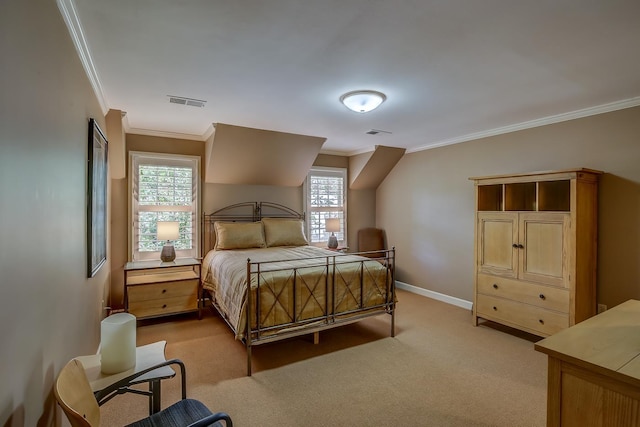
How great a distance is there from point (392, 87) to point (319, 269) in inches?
73.1

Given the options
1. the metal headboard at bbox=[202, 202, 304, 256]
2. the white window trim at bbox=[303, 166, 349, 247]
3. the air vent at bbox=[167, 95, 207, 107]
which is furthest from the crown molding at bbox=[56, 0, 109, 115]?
the white window trim at bbox=[303, 166, 349, 247]

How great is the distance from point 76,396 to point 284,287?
6.06 ft

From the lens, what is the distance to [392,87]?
9.27 feet

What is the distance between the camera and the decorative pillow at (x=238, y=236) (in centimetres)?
452

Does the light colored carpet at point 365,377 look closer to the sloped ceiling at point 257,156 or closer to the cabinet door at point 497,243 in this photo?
the cabinet door at point 497,243

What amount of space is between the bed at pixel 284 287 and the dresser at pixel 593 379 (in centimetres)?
208

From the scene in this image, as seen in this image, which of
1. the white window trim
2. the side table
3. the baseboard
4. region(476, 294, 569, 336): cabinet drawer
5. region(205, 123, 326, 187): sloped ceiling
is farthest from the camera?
the white window trim

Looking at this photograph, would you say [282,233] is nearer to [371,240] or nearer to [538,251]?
[371,240]

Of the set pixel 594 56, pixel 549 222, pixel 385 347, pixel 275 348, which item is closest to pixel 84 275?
pixel 275 348

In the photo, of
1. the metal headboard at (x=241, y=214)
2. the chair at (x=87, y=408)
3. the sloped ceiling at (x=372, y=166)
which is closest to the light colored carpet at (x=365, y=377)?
the chair at (x=87, y=408)

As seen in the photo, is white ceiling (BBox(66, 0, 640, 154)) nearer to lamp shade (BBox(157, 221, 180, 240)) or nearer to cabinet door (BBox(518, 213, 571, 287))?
cabinet door (BBox(518, 213, 571, 287))

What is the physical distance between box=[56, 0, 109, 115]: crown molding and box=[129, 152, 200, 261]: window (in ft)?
5.60

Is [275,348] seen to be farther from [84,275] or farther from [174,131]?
[174,131]

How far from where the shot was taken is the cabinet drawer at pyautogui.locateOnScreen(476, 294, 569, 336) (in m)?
3.26
